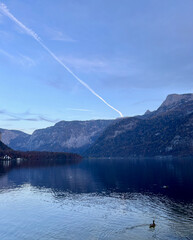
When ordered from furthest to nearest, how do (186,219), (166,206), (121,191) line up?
(121,191) → (166,206) → (186,219)

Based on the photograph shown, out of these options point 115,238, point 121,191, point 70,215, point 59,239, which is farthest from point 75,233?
point 121,191

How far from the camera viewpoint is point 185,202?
98.1m

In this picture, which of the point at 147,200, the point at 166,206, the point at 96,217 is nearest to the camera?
the point at 96,217

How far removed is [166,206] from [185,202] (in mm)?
10643

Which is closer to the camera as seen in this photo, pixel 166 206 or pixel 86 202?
pixel 166 206

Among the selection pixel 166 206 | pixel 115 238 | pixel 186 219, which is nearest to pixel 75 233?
pixel 115 238

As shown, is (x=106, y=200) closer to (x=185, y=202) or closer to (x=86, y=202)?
(x=86, y=202)

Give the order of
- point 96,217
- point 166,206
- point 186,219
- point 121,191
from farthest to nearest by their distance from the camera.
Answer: point 121,191, point 166,206, point 96,217, point 186,219

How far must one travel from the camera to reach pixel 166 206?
307 ft

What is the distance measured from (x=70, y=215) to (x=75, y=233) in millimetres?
18939

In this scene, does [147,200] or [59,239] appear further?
[147,200]

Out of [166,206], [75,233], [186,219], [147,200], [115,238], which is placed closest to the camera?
[115,238]

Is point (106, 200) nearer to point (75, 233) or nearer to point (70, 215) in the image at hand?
point (70, 215)

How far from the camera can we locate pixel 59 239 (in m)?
62.3
